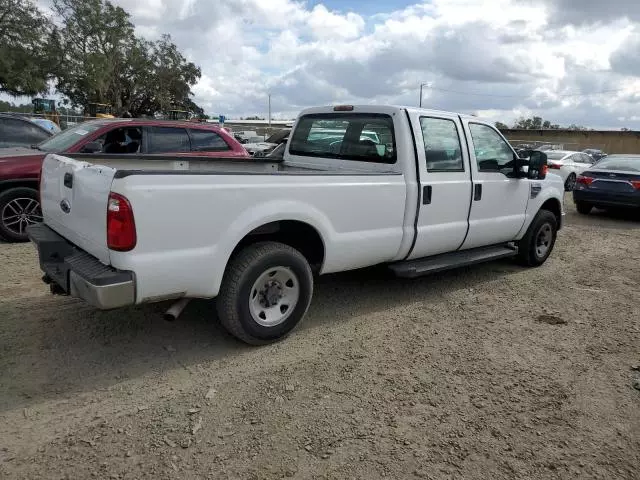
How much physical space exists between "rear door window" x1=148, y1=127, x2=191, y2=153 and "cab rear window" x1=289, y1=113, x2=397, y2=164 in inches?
98.4

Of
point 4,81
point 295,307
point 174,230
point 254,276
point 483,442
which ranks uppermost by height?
point 4,81

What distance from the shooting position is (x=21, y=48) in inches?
1437

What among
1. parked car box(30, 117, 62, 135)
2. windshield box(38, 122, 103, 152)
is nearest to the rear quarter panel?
windshield box(38, 122, 103, 152)

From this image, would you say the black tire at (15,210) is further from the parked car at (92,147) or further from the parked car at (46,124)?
the parked car at (46,124)

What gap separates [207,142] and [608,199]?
9099 mm

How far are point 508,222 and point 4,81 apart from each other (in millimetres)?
40822

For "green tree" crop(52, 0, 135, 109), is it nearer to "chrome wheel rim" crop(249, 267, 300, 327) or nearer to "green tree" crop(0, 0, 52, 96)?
"green tree" crop(0, 0, 52, 96)

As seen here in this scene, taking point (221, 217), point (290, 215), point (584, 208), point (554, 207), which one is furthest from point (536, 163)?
point (584, 208)

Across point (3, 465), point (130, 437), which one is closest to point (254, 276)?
point (130, 437)

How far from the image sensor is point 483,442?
116 inches

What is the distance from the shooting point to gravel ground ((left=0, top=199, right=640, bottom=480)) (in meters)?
2.74

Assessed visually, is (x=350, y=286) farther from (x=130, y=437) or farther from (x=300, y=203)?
(x=130, y=437)

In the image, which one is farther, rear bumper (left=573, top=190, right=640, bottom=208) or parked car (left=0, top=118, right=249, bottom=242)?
rear bumper (left=573, top=190, right=640, bottom=208)

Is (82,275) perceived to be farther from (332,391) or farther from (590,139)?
(590,139)
